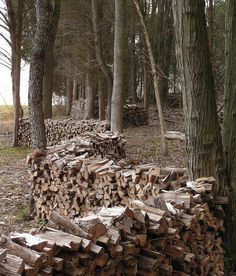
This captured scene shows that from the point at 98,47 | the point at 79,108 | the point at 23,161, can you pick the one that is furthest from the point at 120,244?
the point at 79,108

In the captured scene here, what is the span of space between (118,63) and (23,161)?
12.0 feet

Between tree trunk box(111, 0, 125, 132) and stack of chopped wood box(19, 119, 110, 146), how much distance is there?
1.35 m

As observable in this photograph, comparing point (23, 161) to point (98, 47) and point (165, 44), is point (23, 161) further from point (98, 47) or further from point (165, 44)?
point (165, 44)

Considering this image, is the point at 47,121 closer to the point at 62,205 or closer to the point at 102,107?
the point at 102,107

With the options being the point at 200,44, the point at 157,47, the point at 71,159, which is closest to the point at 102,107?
the point at 157,47

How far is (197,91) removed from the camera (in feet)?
16.0

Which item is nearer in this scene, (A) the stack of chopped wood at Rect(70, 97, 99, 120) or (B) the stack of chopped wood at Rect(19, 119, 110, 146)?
(B) the stack of chopped wood at Rect(19, 119, 110, 146)

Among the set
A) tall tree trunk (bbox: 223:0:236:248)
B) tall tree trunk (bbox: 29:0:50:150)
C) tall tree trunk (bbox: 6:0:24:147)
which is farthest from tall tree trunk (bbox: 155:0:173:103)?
tall tree trunk (bbox: 223:0:236:248)

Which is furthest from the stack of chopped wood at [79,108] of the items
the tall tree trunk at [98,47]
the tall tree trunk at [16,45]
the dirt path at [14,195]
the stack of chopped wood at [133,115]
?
the dirt path at [14,195]

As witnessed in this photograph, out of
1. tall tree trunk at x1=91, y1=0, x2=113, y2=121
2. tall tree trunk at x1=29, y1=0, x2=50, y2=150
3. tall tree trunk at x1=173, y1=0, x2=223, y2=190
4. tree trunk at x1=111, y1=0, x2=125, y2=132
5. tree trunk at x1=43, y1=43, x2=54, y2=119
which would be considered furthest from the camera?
tree trunk at x1=43, y1=43, x2=54, y2=119

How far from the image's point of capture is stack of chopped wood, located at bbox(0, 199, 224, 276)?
100.0 inches

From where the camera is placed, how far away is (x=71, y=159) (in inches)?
251

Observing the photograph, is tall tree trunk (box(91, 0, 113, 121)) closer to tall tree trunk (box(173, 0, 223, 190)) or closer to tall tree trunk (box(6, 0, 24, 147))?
tall tree trunk (box(6, 0, 24, 147))

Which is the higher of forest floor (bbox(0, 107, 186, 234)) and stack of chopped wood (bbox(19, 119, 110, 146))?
stack of chopped wood (bbox(19, 119, 110, 146))
